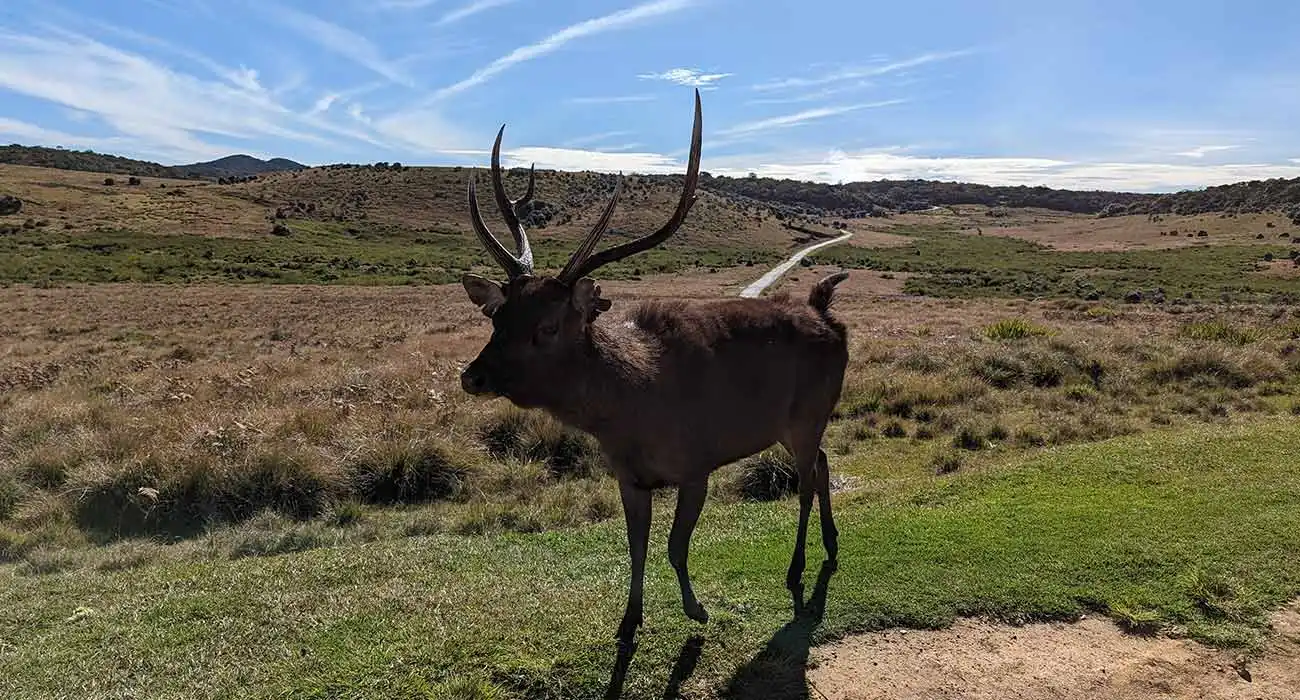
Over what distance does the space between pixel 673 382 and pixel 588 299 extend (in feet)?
2.97

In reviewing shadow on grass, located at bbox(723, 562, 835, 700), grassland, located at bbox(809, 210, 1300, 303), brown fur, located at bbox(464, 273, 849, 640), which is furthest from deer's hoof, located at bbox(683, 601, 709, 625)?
grassland, located at bbox(809, 210, 1300, 303)

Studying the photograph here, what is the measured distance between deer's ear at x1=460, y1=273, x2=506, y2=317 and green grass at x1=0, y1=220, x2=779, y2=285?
4871 cm

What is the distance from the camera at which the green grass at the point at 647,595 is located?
16.0 ft

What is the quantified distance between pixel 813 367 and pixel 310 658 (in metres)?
4.03

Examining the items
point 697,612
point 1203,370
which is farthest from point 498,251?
point 1203,370

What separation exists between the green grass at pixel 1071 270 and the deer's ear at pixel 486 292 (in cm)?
4397

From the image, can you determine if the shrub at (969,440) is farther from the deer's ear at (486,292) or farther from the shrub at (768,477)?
the deer's ear at (486,292)

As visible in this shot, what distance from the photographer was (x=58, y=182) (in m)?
98.1

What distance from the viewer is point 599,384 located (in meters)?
4.88

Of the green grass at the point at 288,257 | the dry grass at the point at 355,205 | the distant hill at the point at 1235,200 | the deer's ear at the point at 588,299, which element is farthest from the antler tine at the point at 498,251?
the distant hill at the point at 1235,200

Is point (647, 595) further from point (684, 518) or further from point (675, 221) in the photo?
point (675, 221)

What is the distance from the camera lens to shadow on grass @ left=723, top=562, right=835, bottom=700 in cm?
482

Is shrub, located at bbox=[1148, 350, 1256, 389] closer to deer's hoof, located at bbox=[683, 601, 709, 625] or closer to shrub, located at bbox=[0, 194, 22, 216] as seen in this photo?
deer's hoof, located at bbox=[683, 601, 709, 625]

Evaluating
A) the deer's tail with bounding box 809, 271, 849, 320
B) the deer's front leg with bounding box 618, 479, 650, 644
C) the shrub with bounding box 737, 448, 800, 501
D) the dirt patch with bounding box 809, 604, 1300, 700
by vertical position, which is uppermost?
the deer's tail with bounding box 809, 271, 849, 320
